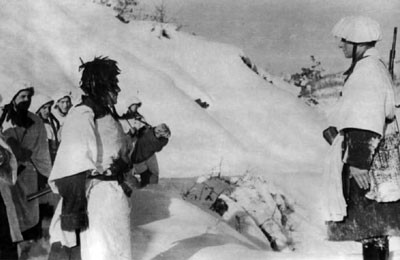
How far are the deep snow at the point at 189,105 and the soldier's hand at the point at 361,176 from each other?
0.53 m

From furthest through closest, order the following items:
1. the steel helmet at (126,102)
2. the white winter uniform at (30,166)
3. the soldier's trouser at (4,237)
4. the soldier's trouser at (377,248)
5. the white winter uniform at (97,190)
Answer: the steel helmet at (126,102) < the white winter uniform at (30,166) < the soldier's trouser at (4,237) < the soldier's trouser at (377,248) < the white winter uniform at (97,190)

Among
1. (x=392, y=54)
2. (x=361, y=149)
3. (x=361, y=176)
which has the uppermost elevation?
(x=392, y=54)

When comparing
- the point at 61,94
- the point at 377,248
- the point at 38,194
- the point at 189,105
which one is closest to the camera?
the point at 377,248

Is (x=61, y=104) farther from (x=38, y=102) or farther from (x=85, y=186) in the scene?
(x=85, y=186)

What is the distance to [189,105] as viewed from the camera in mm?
5156

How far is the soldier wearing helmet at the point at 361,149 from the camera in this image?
14.0ft

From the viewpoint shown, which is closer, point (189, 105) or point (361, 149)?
point (361, 149)

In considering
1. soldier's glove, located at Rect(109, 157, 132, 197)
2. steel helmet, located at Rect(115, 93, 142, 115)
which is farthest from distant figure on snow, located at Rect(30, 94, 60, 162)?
soldier's glove, located at Rect(109, 157, 132, 197)

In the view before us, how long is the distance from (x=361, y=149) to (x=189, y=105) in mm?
1201

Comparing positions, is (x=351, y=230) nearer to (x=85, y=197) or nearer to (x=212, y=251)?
(x=212, y=251)

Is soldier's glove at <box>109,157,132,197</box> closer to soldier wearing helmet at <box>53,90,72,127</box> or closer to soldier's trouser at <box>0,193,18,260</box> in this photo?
soldier's trouser at <box>0,193,18,260</box>

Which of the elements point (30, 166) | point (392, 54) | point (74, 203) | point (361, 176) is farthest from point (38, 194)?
point (392, 54)

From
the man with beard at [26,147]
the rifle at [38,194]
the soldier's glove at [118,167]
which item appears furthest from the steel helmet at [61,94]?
the soldier's glove at [118,167]

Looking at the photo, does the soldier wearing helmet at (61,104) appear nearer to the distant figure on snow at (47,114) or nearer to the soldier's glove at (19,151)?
the distant figure on snow at (47,114)
